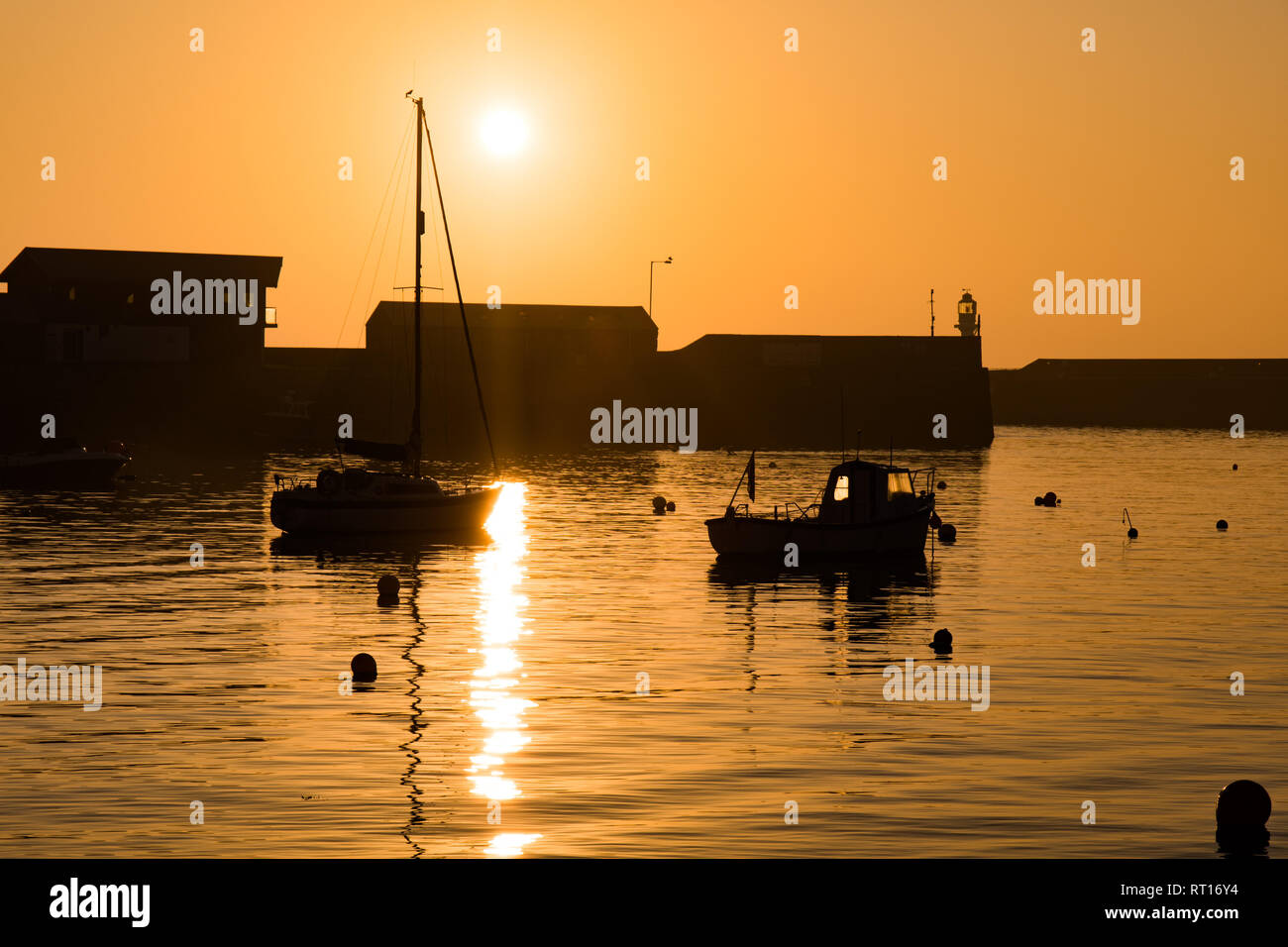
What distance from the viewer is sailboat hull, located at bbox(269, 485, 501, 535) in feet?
165

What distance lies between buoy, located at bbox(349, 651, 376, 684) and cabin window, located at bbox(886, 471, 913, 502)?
2358cm

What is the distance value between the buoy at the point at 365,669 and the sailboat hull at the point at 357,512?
25869 millimetres

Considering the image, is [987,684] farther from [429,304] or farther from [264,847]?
[429,304]

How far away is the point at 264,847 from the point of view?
1427 centimetres

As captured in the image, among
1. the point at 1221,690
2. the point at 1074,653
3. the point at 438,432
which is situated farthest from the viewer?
the point at 438,432

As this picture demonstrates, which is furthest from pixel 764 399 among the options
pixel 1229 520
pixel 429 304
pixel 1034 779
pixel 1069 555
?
pixel 1034 779

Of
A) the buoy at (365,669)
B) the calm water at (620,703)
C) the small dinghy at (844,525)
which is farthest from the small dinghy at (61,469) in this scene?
the buoy at (365,669)

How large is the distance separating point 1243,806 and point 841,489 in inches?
1212
